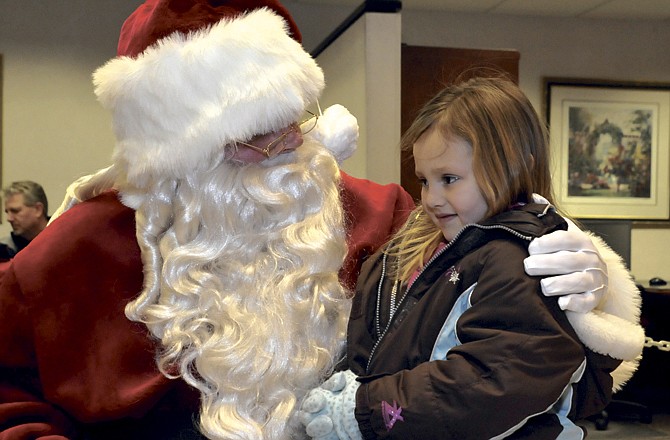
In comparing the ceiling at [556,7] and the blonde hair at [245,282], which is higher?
the ceiling at [556,7]

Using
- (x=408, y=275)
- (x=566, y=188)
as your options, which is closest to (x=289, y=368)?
(x=408, y=275)

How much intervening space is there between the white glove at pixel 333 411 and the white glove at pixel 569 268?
34 centimetres

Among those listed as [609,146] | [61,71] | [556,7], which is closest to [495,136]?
[61,71]

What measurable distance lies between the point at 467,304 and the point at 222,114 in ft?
1.97

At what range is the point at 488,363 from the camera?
1007mm

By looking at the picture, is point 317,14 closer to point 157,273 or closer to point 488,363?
point 157,273

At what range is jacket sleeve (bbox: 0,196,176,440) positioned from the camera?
4.26 ft

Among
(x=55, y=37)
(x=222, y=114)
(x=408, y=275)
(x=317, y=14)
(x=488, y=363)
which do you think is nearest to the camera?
(x=488, y=363)

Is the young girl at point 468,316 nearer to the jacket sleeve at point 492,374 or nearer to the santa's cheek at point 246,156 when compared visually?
the jacket sleeve at point 492,374

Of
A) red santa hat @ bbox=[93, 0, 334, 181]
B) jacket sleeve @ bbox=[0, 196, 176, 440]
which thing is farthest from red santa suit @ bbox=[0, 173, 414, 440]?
red santa hat @ bbox=[93, 0, 334, 181]

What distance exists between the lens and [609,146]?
546 cm

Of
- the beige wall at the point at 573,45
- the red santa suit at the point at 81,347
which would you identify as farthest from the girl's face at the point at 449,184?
the beige wall at the point at 573,45

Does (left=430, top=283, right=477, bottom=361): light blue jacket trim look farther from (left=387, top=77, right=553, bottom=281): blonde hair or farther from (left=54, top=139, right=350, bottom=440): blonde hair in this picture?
(left=54, top=139, right=350, bottom=440): blonde hair

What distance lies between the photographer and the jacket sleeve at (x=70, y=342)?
130 cm
